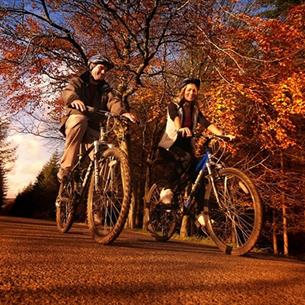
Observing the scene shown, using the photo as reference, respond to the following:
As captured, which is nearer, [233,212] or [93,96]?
[233,212]

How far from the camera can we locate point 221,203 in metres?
4.72

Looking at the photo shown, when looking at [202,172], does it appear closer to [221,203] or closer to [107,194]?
[221,203]

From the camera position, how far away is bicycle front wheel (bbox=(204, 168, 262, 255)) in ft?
14.0

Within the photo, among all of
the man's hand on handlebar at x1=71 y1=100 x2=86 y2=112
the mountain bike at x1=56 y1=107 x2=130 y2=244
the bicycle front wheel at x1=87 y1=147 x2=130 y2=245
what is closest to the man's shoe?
the mountain bike at x1=56 y1=107 x2=130 y2=244

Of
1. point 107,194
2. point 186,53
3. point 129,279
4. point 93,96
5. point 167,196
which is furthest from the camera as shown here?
point 186,53

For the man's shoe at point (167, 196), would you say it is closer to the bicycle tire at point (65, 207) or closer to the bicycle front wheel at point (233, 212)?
the bicycle front wheel at point (233, 212)

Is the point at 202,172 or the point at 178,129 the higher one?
the point at 178,129

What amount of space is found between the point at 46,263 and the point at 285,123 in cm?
1343

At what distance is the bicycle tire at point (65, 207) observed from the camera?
5207mm

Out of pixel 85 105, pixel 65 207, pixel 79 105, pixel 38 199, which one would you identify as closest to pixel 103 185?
pixel 79 105

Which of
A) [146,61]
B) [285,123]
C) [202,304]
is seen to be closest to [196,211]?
[202,304]

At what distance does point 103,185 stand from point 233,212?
58.8 inches

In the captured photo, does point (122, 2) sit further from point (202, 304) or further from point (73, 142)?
point (202, 304)

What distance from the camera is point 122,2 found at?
12531 mm
